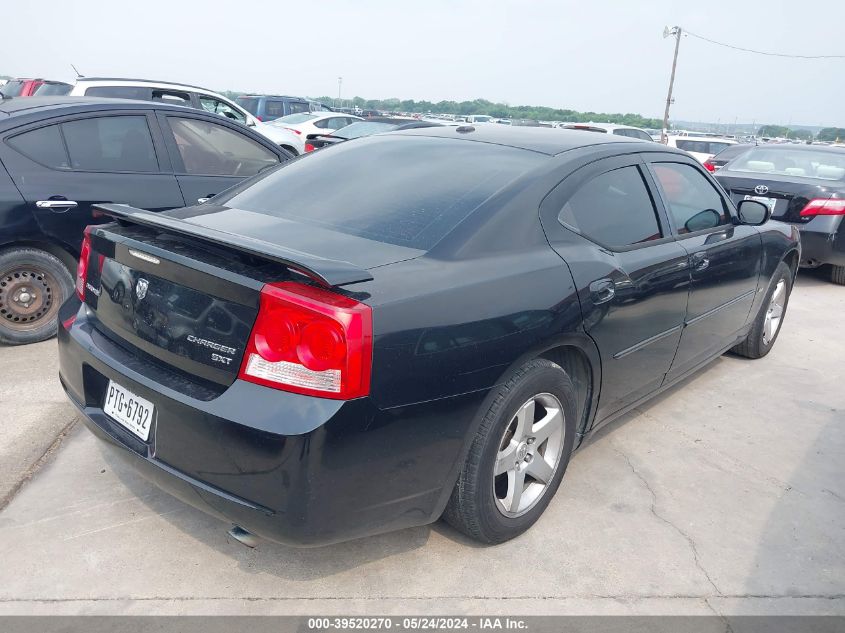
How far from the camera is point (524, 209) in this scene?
2830 millimetres

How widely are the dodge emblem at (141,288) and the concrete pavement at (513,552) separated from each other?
979 mm

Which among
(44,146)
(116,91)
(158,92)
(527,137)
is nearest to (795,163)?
(527,137)

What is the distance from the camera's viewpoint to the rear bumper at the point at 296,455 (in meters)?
2.12

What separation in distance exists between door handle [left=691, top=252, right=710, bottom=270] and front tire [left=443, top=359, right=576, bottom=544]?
4.08 ft

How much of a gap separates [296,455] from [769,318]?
427 cm

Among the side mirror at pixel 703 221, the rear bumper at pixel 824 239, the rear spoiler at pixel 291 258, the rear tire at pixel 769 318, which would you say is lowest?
the rear tire at pixel 769 318

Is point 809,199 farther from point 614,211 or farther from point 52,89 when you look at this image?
point 52,89

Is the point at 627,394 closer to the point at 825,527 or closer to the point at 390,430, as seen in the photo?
the point at 825,527

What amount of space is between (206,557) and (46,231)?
2.87 metres

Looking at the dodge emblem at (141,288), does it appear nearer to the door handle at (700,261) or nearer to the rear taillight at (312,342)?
the rear taillight at (312,342)

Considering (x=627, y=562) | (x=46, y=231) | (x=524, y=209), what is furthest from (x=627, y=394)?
(x=46, y=231)

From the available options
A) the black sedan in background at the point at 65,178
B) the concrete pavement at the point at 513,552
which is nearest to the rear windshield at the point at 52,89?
the black sedan in background at the point at 65,178

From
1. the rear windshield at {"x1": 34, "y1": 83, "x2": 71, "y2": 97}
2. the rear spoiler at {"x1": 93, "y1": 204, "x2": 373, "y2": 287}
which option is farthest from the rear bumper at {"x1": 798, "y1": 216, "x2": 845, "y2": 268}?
the rear windshield at {"x1": 34, "y1": 83, "x2": 71, "y2": 97}

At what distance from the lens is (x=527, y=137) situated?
11.5 ft
